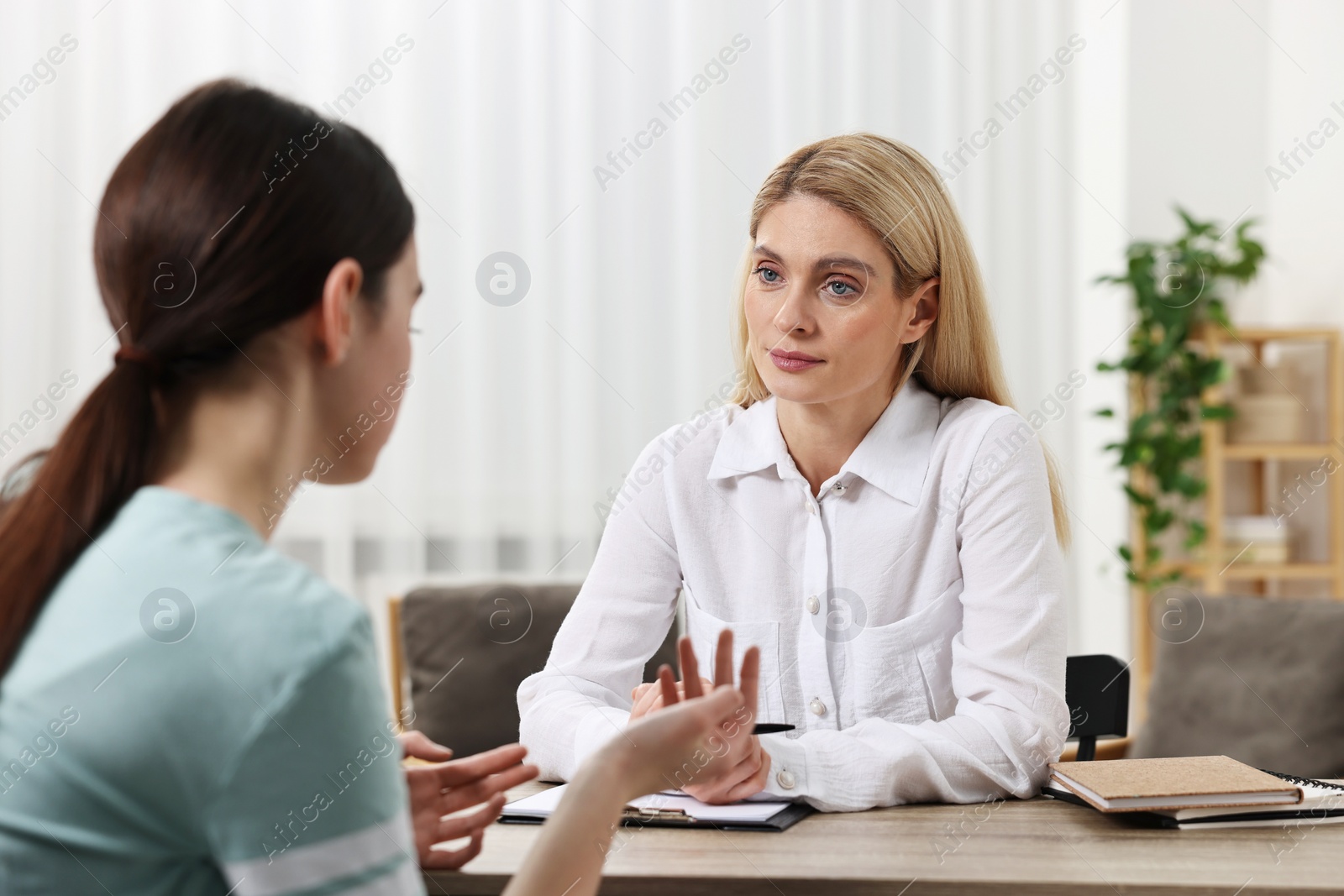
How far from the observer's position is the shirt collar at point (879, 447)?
1562mm

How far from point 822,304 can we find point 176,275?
96 centimetres

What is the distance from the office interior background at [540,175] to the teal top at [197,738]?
2711mm

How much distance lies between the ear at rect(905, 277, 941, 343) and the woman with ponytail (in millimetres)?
826

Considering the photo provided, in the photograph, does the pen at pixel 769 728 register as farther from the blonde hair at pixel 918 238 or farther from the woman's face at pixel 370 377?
the blonde hair at pixel 918 238

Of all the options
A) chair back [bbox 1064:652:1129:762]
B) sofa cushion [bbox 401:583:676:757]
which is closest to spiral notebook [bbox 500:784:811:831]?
chair back [bbox 1064:652:1129:762]

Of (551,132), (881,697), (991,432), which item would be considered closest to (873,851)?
(881,697)

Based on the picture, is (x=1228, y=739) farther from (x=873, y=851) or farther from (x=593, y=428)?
(x=593, y=428)

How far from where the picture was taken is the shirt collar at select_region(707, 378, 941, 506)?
61.5 inches

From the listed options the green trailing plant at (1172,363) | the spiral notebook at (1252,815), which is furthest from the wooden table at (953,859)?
the green trailing plant at (1172,363)

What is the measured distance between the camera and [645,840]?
1.07 meters

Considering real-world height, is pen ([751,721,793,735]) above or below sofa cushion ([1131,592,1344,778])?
above

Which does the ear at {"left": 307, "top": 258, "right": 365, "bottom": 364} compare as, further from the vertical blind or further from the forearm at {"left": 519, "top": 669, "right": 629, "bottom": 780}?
the vertical blind

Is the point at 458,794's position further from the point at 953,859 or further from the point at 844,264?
the point at 844,264

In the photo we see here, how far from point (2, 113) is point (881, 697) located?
3.18 meters
